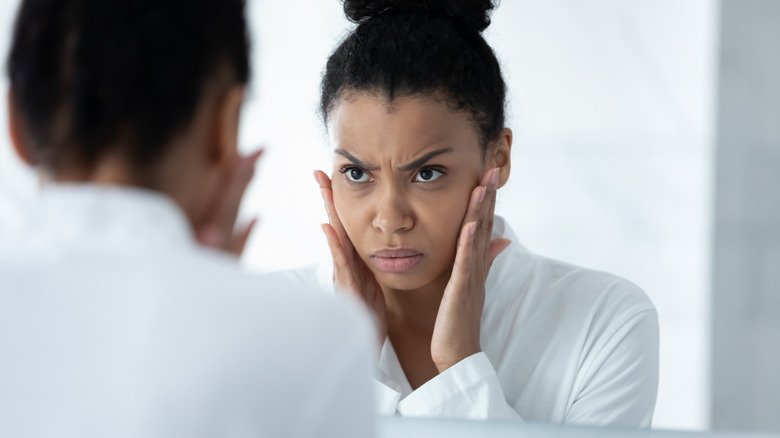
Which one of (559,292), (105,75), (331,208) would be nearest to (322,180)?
(331,208)

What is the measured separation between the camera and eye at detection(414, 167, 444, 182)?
0.81 meters

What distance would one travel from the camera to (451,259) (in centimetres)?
85

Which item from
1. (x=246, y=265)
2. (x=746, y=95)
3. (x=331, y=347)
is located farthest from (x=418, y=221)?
(x=331, y=347)

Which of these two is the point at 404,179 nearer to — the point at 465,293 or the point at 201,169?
the point at 465,293

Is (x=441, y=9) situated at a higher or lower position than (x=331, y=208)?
higher

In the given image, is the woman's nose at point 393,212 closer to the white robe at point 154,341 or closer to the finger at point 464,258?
the finger at point 464,258

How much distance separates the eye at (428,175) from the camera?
81 cm

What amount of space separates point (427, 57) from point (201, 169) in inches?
16.2

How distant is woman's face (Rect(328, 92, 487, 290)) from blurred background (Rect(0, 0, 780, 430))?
4cm

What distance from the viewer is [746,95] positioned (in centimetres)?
76

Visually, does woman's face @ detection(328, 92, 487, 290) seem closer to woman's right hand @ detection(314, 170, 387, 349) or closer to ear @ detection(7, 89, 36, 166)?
woman's right hand @ detection(314, 170, 387, 349)

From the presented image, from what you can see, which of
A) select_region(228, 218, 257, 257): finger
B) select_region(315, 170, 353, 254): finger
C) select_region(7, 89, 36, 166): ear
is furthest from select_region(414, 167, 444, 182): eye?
select_region(7, 89, 36, 166): ear

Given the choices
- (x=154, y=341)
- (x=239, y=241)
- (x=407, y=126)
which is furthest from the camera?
(x=407, y=126)

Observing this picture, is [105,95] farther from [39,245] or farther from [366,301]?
[366,301]
